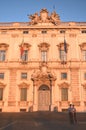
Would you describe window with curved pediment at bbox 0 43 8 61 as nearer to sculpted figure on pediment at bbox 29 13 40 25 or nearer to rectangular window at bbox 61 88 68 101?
sculpted figure on pediment at bbox 29 13 40 25

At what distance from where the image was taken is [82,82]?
3081 cm

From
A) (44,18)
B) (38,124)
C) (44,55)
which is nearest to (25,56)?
(44,55)

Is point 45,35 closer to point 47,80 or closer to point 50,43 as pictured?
point 50,43

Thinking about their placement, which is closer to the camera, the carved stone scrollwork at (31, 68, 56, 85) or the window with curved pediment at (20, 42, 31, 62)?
the carved stone scrollwork at (31, 68, 56, 85)

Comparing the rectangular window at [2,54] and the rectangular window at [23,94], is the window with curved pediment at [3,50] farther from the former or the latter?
the rectangular window at [23,94]

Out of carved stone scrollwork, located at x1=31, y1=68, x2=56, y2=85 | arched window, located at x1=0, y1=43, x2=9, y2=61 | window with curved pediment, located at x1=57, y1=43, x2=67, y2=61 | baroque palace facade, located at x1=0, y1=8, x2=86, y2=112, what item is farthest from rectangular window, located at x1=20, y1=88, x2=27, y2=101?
window with curved pediment, located at x1=57, y1=43, x2=67, y2=61

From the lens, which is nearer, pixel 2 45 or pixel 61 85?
pixel 61 85

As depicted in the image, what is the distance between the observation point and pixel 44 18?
3425 centimetres

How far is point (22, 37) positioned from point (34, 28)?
7.35 feet

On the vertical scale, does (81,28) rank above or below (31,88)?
above

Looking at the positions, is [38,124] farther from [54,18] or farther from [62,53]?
[54,18]

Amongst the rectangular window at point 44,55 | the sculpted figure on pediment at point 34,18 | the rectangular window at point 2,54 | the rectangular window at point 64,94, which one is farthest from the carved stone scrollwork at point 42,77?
the sculpted figure on pediment at point 34,18

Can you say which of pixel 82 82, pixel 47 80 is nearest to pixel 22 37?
pixel 47 80

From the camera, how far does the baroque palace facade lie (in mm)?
30375
